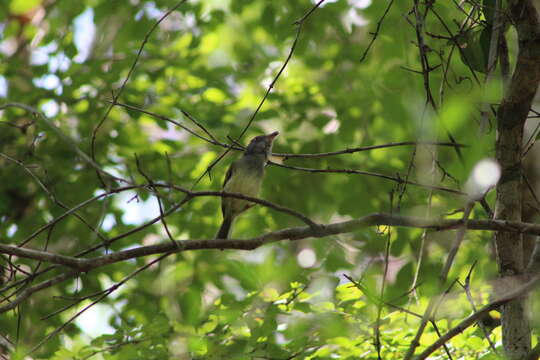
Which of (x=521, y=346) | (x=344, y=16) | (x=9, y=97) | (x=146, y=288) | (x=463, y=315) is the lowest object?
(x=521, y=346)

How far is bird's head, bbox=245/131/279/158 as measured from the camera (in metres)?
4.96

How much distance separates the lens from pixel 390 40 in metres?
5.32

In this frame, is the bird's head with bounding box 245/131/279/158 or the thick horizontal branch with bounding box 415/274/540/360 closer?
the thick horizontal branch with bounding box 415/274/540/360

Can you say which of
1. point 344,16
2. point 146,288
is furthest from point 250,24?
point 146,288

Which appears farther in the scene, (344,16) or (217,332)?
(344,16)

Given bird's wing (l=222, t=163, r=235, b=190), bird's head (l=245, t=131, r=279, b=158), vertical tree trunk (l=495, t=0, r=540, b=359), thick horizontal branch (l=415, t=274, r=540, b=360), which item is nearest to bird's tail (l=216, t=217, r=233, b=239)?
bird's wing (l=222, t=163, r=235, b=190)

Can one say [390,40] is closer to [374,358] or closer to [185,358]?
[374,358]

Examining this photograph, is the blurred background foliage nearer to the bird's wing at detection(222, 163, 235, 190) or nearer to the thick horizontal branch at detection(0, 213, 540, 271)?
the bird's wing at detection(222, 163, 235, 190)

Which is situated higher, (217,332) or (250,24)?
(250,24)

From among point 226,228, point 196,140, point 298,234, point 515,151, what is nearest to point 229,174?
point 226,228

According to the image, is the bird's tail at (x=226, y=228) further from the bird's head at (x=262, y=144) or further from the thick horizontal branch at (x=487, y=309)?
the thick horizontal branch at (x=487, y=309)

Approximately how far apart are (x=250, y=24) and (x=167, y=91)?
1133 mm

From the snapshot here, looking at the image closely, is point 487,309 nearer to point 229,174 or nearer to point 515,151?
point 515,151

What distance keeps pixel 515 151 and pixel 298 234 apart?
0.97 m
